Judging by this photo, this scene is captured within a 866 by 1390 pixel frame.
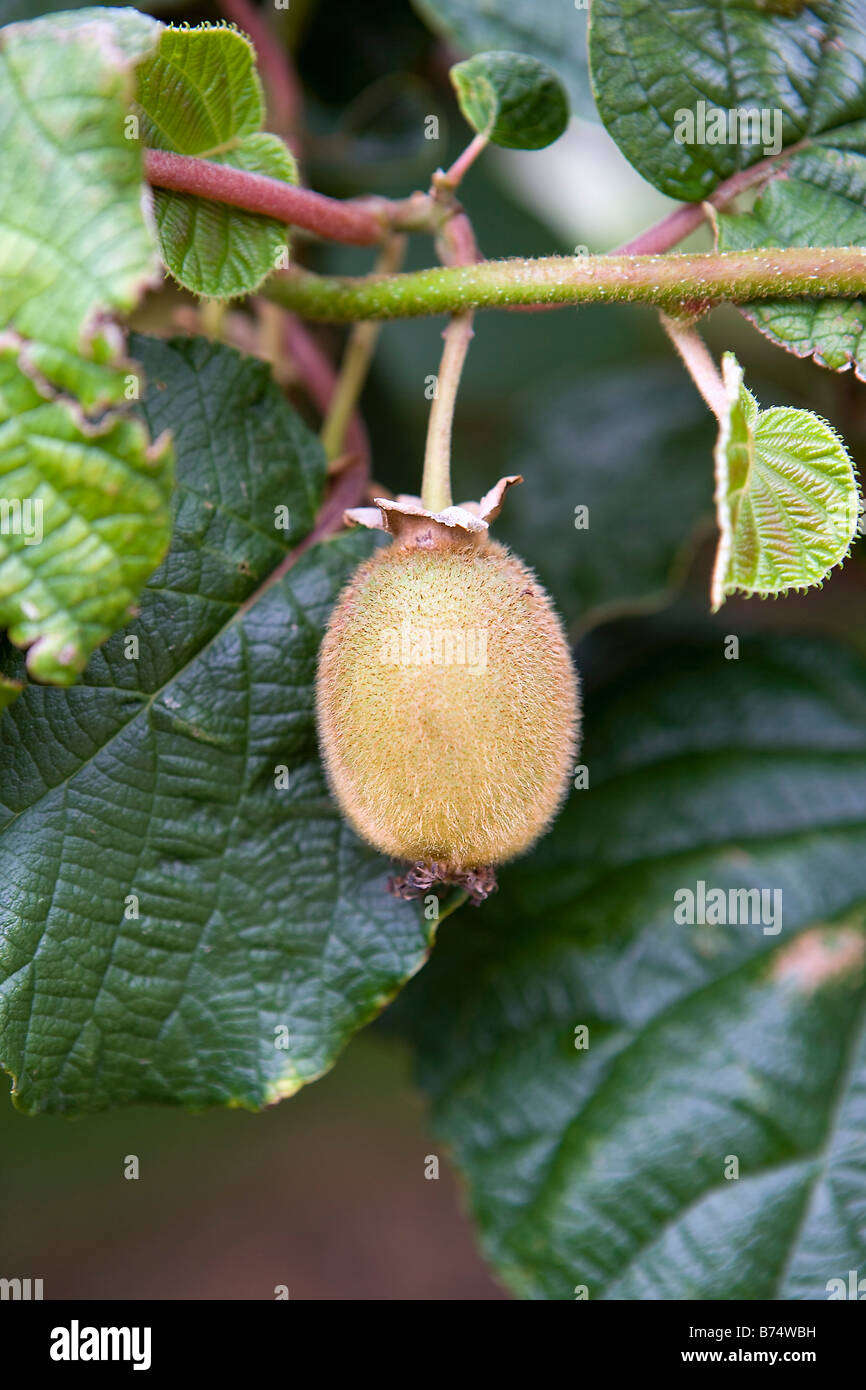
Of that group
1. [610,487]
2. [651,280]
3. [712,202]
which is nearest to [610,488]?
[610,487]

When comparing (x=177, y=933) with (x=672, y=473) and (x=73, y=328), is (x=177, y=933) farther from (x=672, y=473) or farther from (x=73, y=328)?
(x=672, y=473)

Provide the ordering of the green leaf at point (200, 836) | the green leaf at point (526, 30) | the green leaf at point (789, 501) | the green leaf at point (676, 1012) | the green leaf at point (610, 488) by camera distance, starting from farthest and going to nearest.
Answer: the green leaf at point (610, 488) → the green leaf at point (676, 1012) → the green leaf at point (526, 30) → the green leaf at point (200, 836) → the green leaf at point (789, 501)

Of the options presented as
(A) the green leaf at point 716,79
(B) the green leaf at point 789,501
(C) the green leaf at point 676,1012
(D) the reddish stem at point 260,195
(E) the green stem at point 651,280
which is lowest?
(C) the green leaf at point 676,1012

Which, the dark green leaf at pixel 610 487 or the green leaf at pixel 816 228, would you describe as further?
the dark green leaf at pixel 610 487

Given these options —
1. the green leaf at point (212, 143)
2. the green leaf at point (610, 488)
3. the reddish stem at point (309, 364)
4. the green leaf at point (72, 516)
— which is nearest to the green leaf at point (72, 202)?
the green leaf at point (72, 516)

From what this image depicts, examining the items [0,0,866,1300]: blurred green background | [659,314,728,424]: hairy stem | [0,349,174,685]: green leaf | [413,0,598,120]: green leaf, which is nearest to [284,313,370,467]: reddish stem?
[0,0,866,1300]: blurred green background

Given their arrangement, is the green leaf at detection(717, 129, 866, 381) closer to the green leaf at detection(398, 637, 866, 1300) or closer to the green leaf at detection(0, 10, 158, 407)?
the green leaf at detection(0, 10, 158, 407)

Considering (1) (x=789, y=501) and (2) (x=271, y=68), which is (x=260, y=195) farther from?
(2) (x=271, y=68)

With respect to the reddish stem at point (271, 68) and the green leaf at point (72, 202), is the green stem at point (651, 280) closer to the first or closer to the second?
the green leaf at point (72, 202)
